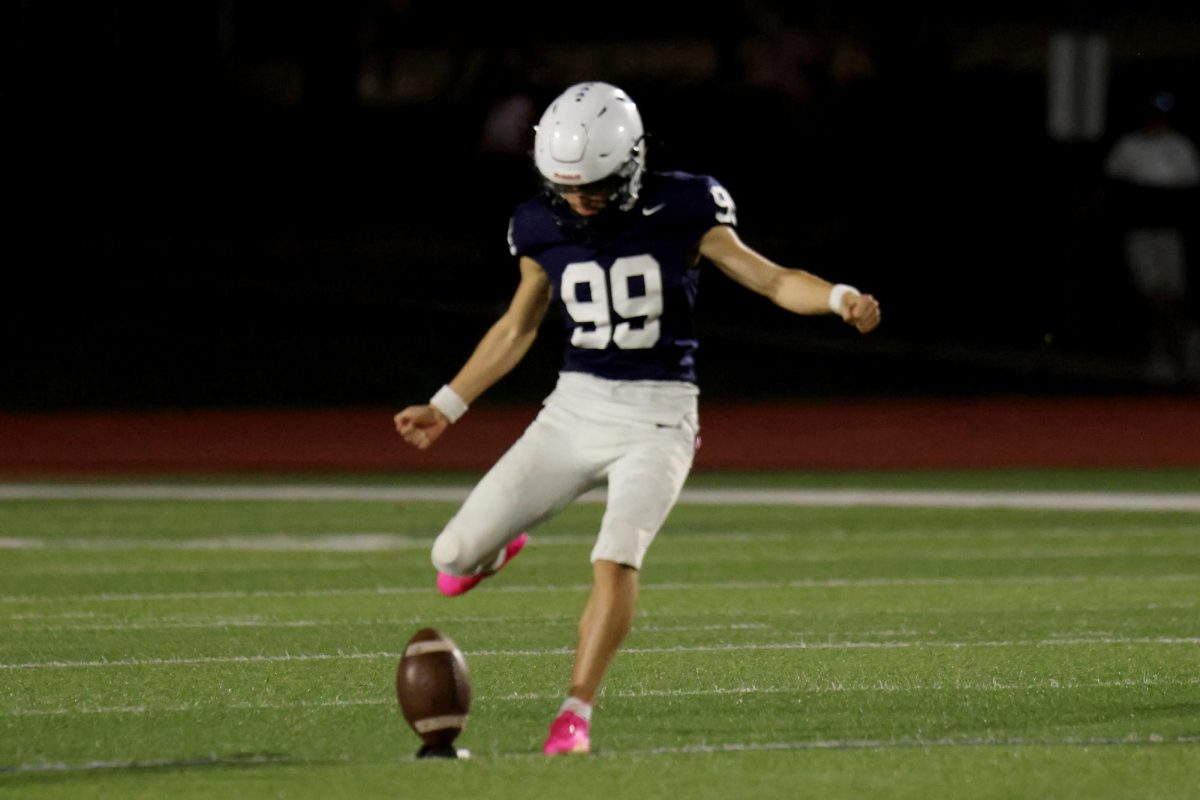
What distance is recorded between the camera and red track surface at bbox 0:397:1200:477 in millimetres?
16828

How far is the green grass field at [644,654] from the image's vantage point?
6.65 metres

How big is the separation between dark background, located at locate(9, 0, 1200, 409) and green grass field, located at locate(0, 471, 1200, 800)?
25.9ft

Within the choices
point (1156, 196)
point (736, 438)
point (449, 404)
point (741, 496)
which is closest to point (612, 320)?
point (449, 404)

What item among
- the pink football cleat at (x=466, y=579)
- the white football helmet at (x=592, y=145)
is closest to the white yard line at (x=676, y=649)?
the pink football cleat at (x=466, y=579)

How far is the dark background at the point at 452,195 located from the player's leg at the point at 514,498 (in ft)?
43.9

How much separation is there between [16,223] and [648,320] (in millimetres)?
19752

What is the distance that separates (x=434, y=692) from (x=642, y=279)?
4.45ft

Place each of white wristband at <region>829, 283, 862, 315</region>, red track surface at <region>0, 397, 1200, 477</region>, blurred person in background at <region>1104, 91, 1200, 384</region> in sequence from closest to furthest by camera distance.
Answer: white wristband at <region>829, 283, 862, 315</region> → red track surface at <region>0, 397, 1200, 477</region> → blurred person in background at <region>1104, 91, 1200, 384</region>

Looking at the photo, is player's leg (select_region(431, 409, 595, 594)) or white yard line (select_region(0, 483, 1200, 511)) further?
white yard line (select_region(0, 483, 1200, 511))

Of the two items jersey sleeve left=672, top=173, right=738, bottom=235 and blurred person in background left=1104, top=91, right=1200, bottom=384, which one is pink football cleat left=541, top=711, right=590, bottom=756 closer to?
jersey sleeve left=672, top=173, right=738, bottom=235

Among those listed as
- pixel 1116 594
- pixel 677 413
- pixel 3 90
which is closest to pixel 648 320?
pixel 677 413

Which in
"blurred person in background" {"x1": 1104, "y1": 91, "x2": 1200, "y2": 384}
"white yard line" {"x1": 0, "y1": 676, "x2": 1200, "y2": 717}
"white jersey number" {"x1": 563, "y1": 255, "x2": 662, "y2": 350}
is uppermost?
"white jersey number" {"x1": 563, "y1": 255, "x2": 662, "y2": 350}

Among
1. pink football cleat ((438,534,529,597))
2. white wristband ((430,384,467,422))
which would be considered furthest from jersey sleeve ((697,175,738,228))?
pink football cleat ((438,534,529,597))

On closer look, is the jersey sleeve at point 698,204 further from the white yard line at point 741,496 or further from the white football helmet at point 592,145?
the white yard line at point 741,496
